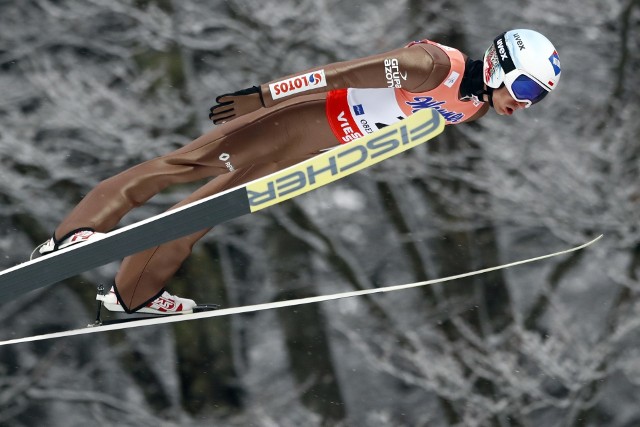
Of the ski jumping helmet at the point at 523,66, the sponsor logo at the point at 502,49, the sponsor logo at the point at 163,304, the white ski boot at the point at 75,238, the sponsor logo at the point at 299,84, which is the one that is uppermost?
the sponsor logo at the point at 299,84

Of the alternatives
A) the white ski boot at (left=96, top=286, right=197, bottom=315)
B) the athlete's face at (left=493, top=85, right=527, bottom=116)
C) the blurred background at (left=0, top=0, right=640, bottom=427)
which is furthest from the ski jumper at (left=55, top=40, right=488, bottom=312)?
the blurred background at (left=0, top=0, right=640, bottom=427)

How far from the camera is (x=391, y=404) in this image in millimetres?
6027

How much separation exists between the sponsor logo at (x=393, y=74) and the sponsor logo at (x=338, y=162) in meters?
0.30

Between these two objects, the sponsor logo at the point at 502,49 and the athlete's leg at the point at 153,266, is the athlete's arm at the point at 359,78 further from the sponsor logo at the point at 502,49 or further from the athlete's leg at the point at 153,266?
the athlete's leg at the point at 153,266

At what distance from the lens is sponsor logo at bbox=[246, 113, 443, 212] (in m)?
3.81

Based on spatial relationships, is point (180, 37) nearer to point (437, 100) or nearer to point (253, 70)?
point (253, 70)

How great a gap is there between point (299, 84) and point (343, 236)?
84.0 inches

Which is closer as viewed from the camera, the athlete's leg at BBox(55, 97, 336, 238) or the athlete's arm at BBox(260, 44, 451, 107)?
the athlete's arm at BBox(260, 44, 451, 107)

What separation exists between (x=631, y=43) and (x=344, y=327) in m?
2.35

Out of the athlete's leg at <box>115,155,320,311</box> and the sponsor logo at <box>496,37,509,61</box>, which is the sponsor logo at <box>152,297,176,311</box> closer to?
the athlete's leg at <box>115,155,320,311</box>

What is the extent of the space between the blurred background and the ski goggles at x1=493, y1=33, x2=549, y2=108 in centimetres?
204

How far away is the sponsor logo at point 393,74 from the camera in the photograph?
4.02 m

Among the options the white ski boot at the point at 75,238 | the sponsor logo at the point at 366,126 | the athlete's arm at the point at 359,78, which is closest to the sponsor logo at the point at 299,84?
the athlete's arm at the point at 359,78

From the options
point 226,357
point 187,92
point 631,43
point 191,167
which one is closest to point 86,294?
point 226,357
